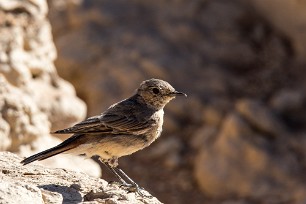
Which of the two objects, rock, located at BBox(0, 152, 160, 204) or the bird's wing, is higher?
the bird's wing

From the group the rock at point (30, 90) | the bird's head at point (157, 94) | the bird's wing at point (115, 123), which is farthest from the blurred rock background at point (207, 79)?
the bird's wing at point (115, 123)

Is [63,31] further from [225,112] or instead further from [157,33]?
[225,112]

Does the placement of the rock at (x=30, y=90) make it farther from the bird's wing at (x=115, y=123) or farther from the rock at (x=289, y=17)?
the rock at (x=289, y=17)

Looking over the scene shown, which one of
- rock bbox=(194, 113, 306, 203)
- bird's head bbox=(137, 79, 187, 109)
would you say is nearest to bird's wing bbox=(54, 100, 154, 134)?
bird's head bbox=(137, 79, 187, 109)

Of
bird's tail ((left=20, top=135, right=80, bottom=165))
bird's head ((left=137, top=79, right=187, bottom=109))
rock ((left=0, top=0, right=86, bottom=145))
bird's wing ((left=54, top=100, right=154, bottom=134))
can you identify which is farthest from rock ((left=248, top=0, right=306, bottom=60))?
bird's tail ((left=20, top=135, right=80, bottom=165))

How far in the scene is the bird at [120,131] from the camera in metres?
7.64

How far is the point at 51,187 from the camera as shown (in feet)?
22.3

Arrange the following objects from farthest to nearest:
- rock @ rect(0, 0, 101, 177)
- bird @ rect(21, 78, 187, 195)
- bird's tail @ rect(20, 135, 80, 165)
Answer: rock @ rect(0, 0, 101, 177)
bird @ rect(21, 78, 187, 195)
bird's tail @ rect(20, 135, 80, 165)

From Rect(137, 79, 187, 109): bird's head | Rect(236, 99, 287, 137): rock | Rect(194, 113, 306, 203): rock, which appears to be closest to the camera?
Rect(137, 79, 187, 109): bird's head

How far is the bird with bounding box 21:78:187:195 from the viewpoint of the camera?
25.1ft

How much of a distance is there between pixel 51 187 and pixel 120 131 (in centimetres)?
132

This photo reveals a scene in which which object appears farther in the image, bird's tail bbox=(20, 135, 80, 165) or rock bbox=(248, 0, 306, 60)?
rock bbox=(248, 0, 306, 60)

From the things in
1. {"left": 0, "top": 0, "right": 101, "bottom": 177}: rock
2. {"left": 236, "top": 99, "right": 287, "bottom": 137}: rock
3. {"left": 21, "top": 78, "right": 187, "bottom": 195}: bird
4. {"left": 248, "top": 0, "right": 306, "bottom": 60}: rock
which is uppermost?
{"left": 248, "top": 0, "right": 306, "bottom": 60}: rock

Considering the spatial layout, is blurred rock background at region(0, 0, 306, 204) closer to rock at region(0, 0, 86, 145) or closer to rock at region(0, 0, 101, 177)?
rock at region(0, 0, 101, 177)
